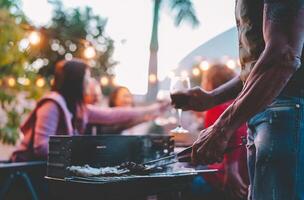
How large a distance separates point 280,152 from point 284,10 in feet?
1.61

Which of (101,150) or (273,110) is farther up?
(273,110)

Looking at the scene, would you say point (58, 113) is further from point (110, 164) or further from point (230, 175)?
point (230, 175)

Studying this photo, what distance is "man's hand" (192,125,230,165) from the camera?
1.65m

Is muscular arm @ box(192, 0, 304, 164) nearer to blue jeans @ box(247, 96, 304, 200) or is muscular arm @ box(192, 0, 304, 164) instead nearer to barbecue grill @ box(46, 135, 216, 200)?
blue jeans @ box(247, 96, 304, 200)

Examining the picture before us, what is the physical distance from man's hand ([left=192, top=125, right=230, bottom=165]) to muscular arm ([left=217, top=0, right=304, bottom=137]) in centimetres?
3

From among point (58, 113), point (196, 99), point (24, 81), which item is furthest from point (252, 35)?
point (24, 81)

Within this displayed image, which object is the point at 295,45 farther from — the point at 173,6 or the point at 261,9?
the point at 173,6

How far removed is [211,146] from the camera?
1.65 meters

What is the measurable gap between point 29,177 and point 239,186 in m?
1.73

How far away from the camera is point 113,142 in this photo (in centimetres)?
293

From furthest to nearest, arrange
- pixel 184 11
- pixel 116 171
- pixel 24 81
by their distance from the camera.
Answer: pixel 184 11
pixel 24 81
pixel 116 171

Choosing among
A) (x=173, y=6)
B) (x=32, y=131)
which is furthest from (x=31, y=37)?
(x=173, y=6)

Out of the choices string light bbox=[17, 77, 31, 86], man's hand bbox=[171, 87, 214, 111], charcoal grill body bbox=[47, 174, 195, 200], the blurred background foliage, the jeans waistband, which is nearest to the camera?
the jeans waistband

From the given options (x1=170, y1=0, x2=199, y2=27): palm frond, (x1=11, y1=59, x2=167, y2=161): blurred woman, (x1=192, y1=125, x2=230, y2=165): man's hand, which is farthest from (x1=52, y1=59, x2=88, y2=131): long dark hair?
(x1=170, y1=0, x2=199, y2=27): palm frond
